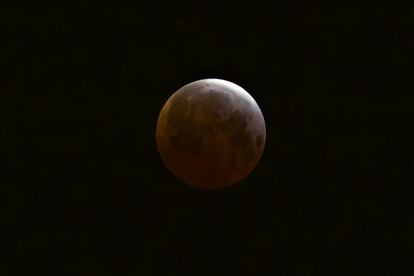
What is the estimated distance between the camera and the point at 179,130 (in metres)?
5.07

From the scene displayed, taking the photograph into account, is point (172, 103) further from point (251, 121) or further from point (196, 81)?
point (251, 121)

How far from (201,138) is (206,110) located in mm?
304

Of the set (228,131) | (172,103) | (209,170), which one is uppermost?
(172,103)

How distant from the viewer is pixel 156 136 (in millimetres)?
5477

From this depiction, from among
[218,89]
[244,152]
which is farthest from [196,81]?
[244,152]

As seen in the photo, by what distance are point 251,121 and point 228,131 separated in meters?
0.33

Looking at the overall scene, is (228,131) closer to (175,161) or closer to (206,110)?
(206,110)

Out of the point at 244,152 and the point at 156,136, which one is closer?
the point at 244,152

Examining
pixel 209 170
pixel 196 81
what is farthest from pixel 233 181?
pixel 196 81

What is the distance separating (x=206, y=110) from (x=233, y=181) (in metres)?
0.89

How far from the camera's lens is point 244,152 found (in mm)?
5125

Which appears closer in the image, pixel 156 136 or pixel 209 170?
pixel 209 170

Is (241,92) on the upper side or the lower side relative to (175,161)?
upper

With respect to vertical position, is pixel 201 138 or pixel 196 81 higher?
pixel 196 81
